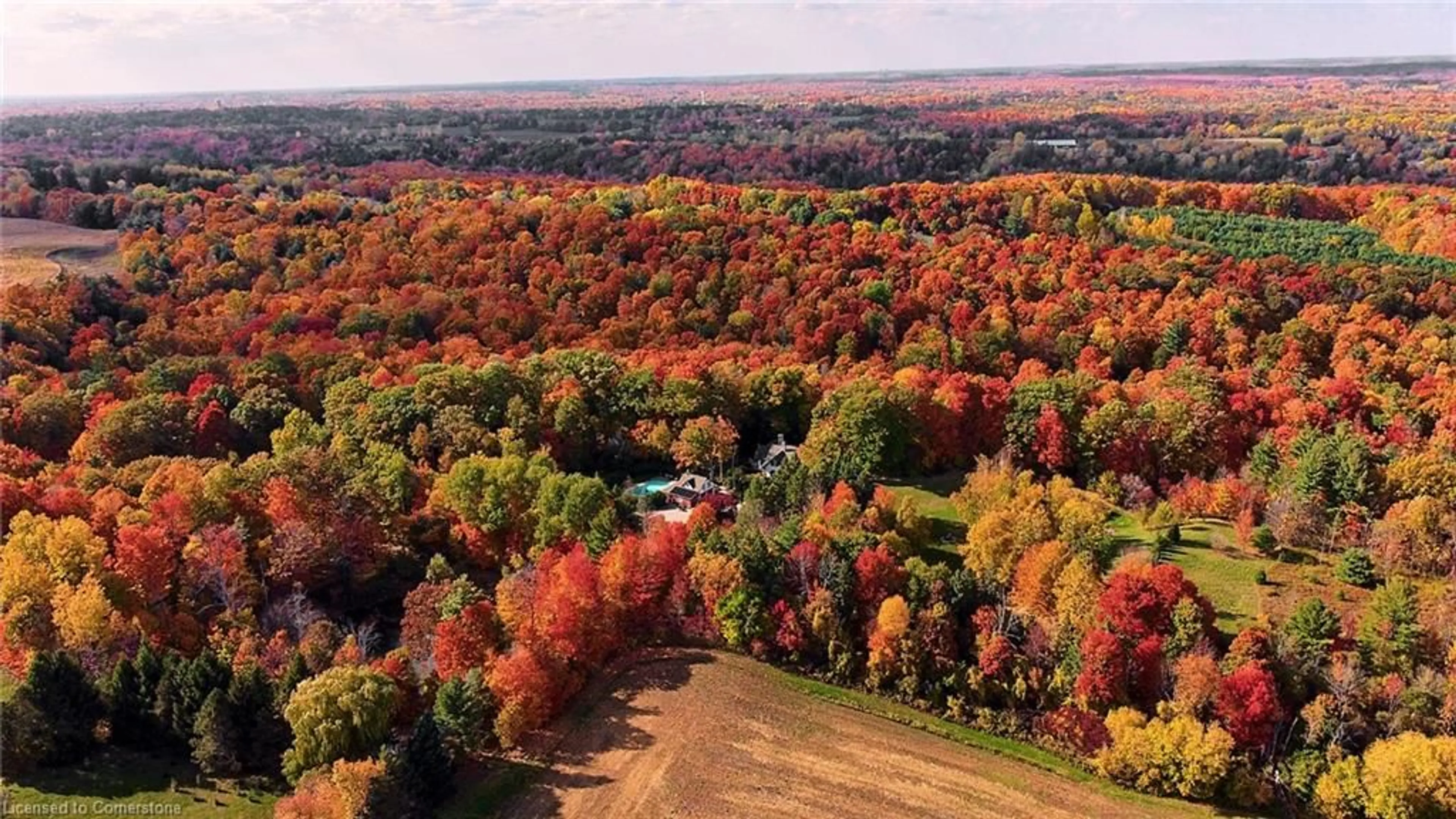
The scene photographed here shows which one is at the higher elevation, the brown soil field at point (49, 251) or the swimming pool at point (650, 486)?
the brown soil field at point (49, 251)

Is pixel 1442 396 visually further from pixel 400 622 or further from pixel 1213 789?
pixel 400 622

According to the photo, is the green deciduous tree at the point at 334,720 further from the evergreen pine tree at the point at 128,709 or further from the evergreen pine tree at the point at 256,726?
the evergreen pine tree at the point at 128,709

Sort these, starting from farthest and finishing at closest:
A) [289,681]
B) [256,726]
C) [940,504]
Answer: [940,504]
[289,681]
[256,726]

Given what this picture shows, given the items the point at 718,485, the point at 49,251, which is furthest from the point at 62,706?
the point at 49,251

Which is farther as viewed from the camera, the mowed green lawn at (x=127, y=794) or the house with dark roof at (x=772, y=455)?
the house with dark roof at (x=772, y=455)

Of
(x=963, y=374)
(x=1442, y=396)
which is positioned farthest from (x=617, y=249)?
(x=1442, y=396)

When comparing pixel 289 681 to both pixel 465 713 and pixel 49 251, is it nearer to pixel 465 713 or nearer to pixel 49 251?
pixel 465 713

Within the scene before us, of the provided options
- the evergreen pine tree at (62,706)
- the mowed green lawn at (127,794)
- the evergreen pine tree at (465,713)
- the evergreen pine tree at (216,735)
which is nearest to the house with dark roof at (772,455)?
the evergreen pine tree at (465,713)
